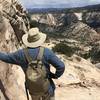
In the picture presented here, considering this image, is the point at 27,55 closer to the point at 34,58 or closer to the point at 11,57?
the point at 34,58

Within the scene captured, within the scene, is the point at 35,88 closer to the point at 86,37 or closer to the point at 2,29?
the point at 2,29

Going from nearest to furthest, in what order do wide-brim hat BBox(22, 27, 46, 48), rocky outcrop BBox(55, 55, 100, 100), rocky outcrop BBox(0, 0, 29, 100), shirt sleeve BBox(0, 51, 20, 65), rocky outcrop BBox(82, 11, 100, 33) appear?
wide-brim hat BBox(22, 27, 46, 48)
shirt sleeve BBox(0, 51, 20, 65)
rocky outcrop BBox(0, 0, 29, 100)
rocky outcrop BBox(55, 55, 100, 100)
rocky outcrop BBox(82, 11, 100, 33)

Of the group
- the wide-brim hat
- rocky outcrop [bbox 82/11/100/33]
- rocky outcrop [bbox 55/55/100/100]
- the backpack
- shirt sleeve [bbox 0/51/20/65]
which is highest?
the wide-brim hat

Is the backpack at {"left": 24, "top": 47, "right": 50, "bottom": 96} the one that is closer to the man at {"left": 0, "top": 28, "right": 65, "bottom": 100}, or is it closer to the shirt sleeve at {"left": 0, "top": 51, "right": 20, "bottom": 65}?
the man at {"left": 0, "top": 28, "right": 65, "bottom": 100}

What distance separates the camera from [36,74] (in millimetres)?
6875

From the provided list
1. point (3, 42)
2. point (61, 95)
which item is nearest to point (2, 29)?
point (3, 42)

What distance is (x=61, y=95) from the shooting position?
537 inches

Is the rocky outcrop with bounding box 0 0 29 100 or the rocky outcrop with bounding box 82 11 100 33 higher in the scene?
the rocky outcrop with bounding box 0 0 29 100

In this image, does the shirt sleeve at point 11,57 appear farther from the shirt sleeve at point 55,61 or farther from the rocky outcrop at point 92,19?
the rocky outcrop at point 92,19

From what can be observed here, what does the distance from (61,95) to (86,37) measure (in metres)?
109

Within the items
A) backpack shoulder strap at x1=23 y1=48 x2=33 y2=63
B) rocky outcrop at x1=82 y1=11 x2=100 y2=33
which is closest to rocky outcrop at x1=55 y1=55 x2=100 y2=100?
backpack shoulder strap at x1=23 y1=48 x2=33 y2=63

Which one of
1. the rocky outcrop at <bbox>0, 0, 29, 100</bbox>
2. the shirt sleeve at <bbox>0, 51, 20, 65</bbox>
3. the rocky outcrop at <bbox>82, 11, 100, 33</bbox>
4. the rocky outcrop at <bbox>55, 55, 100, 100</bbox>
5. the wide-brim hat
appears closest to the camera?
the wide-brim hat

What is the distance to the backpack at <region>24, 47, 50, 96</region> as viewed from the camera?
269 inches

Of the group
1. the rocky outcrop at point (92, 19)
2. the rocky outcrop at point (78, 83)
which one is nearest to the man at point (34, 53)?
the rocky outcrop at point (78, 83)
